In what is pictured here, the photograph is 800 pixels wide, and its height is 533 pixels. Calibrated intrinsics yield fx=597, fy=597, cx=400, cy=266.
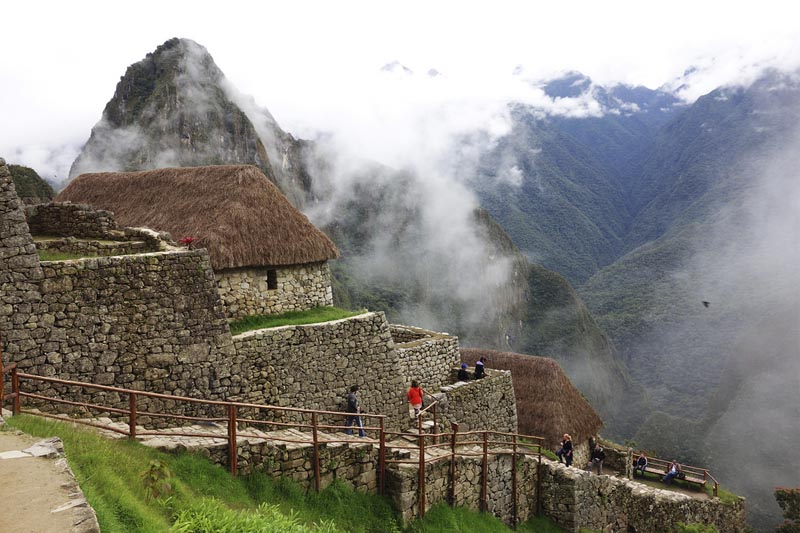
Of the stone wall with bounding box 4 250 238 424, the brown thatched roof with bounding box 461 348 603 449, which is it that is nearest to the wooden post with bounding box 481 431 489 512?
the stone wall with bounding box 4 250 238 424

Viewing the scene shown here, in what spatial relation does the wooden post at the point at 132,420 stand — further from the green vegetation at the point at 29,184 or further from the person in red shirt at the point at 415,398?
the green vegetation at the point at 29,184

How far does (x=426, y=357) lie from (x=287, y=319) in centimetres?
544

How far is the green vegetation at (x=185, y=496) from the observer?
5660mm

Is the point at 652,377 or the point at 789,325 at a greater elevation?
the point at 789,325

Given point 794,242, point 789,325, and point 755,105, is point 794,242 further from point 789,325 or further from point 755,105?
point 755,105

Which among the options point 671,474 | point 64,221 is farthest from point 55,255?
point 671,474

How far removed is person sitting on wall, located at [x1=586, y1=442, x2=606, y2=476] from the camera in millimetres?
22188

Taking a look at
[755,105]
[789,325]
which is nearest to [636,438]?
[789,325]

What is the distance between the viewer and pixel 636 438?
4556 centimetres

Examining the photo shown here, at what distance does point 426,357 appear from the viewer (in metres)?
17.6

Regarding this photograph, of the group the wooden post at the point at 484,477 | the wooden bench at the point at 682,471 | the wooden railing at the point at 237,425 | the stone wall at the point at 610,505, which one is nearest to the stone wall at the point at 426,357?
the wooden railing at the point at 237,425

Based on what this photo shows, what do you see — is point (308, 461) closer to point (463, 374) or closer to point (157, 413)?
point (157, 413)

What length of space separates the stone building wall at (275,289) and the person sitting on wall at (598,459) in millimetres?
13026

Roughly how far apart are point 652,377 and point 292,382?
238 ft
